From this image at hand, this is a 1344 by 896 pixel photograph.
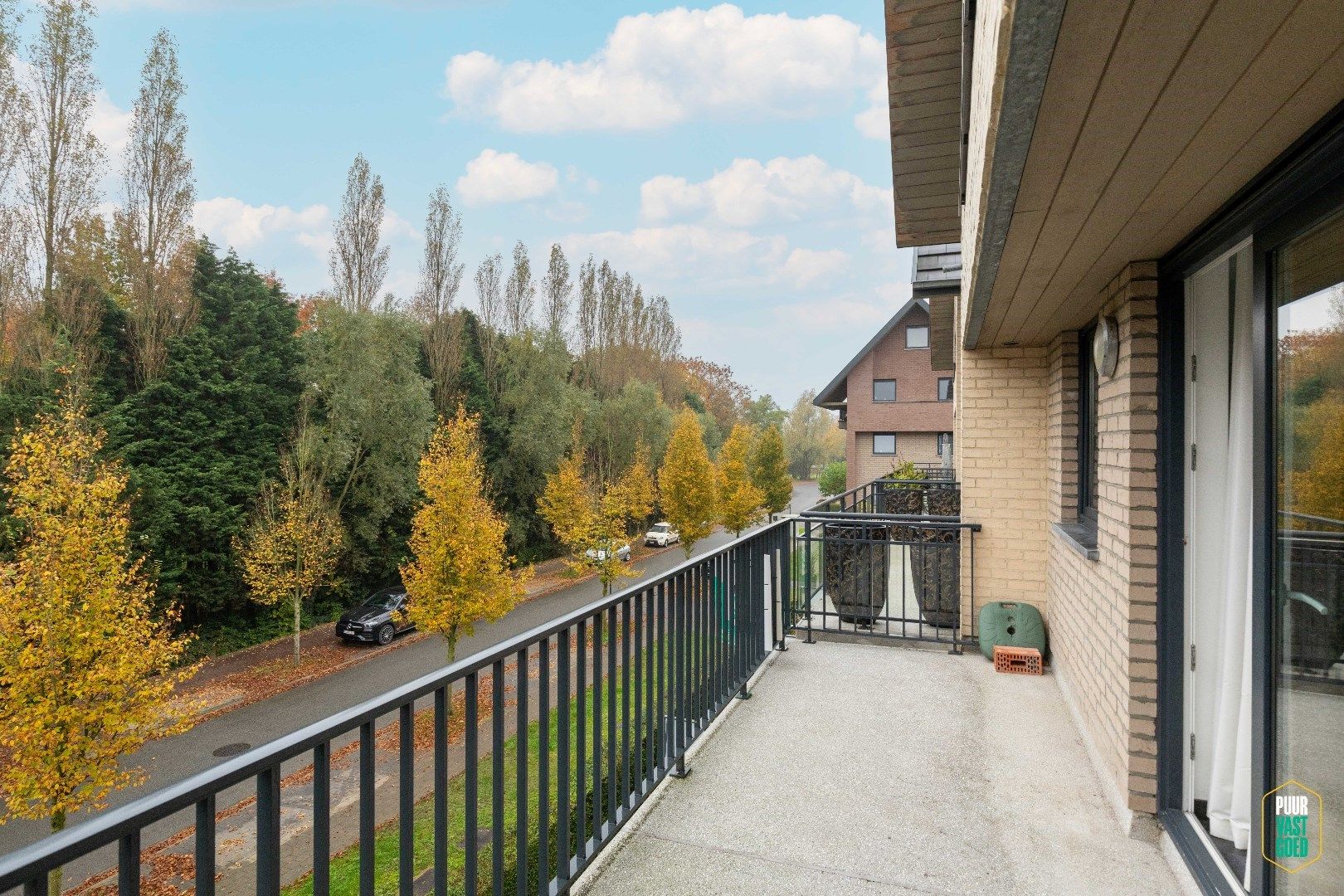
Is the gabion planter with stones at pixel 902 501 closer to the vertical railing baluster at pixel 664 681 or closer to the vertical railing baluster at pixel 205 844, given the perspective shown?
the vertical railing baluster at pixel 664 681

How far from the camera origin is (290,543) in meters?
15.7

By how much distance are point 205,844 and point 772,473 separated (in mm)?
32879

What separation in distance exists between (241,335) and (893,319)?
69.6ft

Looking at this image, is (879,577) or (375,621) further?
(375,621)

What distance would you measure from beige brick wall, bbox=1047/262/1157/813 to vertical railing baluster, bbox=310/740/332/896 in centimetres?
267

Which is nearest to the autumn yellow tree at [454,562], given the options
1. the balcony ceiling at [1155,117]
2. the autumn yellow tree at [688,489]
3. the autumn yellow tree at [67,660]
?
the autumn yellow tree at [67,660]

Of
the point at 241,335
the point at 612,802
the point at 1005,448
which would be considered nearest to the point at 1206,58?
the point at 612,802

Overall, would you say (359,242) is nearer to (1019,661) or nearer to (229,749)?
(229,749)

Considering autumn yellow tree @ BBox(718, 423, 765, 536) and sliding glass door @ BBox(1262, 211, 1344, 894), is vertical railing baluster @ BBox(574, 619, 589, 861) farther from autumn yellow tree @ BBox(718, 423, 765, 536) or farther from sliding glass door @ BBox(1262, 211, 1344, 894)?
autumn yellow tree @ BBox(718, 423, 765, 536)

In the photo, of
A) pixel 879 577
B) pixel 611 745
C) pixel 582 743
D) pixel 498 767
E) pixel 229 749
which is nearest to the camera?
pixel 498 767

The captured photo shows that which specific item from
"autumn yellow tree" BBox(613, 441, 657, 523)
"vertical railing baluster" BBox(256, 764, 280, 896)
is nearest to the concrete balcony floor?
"vertical railing baluster" BBox(256, 764, 280, 896)

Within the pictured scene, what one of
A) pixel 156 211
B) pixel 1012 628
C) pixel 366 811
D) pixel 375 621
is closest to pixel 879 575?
pixel 1012 628

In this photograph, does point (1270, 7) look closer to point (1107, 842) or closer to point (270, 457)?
point (1107, 842)

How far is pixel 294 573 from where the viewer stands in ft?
51.4
